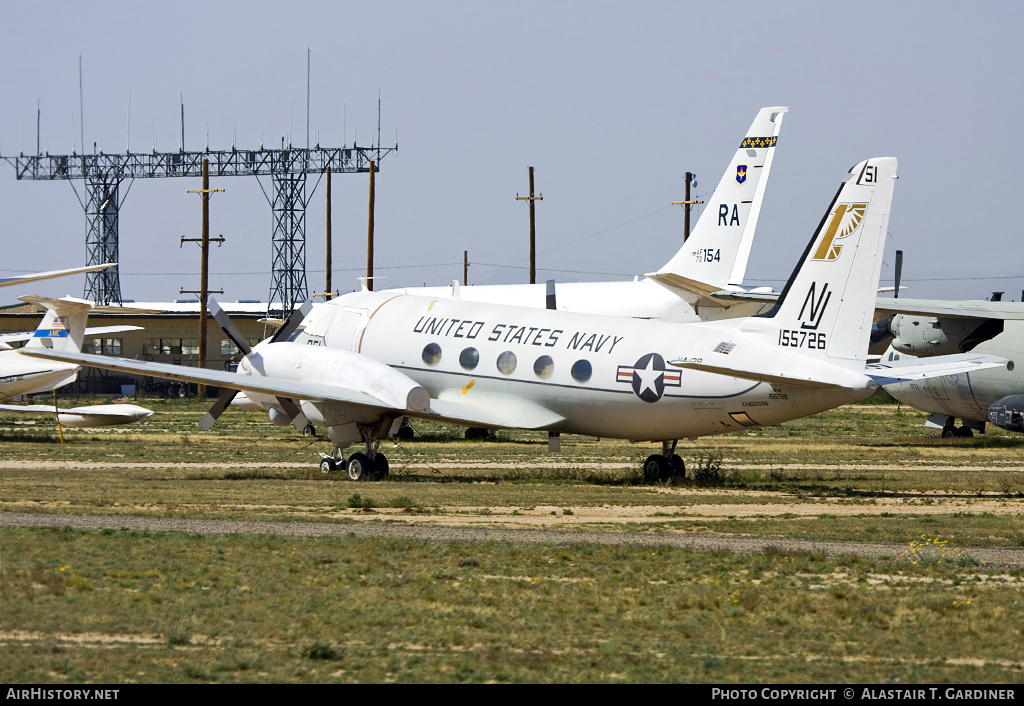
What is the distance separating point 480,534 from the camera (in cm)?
1783

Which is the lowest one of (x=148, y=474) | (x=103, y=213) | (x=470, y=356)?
(x=148, y=474)

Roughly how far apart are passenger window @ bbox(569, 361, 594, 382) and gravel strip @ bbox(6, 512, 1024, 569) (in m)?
7.93

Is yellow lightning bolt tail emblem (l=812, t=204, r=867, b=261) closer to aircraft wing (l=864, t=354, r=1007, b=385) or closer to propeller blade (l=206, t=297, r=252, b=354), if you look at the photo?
aircraft wing (l=864, t=354, r=1007, b=385)

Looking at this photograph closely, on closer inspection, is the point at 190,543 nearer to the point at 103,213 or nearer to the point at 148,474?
the point at 148,474

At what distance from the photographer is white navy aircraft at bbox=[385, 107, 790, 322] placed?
1592 inches

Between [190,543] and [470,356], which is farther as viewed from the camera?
[470,356]

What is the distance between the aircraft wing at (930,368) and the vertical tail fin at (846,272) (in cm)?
58

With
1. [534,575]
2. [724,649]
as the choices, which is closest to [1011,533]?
[534,575]

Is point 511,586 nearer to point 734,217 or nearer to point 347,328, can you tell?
point 347,328

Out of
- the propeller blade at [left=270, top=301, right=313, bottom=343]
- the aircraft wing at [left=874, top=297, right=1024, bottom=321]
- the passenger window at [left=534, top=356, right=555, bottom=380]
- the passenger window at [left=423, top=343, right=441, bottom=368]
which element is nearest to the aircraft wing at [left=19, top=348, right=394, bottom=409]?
the passenger window at [left=423, top=343, right=441, bottom=368]

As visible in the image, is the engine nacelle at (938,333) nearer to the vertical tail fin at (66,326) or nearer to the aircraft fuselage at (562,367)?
the aircraft fuselage at (562,367)

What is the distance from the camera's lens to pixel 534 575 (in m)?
Answer: 14.7

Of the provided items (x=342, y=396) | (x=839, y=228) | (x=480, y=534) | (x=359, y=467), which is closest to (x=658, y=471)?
(x=359, y=467)
